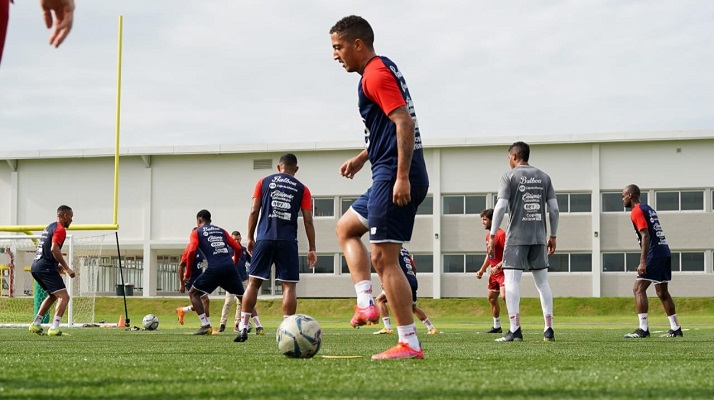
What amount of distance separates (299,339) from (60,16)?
9.70 feet

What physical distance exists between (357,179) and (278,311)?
10208 mm

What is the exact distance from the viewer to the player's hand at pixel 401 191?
19.8 feet

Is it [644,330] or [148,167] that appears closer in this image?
[644,330]

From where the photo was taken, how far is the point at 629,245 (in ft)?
151

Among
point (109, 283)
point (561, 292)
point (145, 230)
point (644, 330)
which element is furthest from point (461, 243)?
point (644, 330)

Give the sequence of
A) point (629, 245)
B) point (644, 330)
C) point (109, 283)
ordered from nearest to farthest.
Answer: point (644, 330), point (629, 245), point (109, 283)

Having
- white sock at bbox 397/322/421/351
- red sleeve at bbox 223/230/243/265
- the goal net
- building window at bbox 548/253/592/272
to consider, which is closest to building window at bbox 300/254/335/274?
building window at bbox 548/253/592/272

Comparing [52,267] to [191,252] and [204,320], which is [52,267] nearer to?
[191,252]

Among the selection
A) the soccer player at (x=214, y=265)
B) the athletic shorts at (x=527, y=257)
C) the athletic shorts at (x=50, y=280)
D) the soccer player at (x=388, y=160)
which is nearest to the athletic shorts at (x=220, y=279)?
the soccer player at (x=214, y=265)

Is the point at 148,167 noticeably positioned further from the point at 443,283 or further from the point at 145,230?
the point at 443,283

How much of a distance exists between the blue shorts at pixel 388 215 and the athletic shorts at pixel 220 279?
8869 millimetres

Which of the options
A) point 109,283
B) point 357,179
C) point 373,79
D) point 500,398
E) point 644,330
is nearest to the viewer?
point 500,398

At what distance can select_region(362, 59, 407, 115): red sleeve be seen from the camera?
613cm

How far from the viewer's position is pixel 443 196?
157 feet
